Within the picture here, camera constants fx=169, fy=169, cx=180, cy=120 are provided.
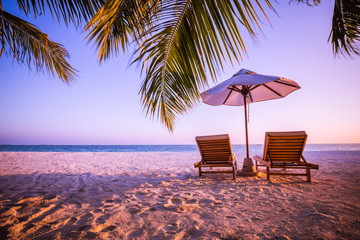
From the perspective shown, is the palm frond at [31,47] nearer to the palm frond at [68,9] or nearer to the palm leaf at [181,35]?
the palm frond at [68,9]

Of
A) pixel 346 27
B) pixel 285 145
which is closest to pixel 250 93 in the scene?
pixel 285 145

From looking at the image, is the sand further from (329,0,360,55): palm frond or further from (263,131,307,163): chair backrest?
(329,0,360,55): palm frond

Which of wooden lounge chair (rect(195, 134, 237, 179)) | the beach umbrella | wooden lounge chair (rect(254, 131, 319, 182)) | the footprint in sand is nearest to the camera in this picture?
the footprint in sand

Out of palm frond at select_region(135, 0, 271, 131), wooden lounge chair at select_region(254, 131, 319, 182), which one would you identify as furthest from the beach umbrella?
palm frond at select_region(135, 0, 271, 131)

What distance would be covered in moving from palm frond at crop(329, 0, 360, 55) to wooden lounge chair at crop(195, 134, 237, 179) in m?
2.15

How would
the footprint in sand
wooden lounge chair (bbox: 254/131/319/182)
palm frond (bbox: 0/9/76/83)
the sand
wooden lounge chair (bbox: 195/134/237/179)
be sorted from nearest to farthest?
the sand, the footprint in sand, palm frond (bbox: 0/9/76/83), wooden lounge chair (bbox: 254/131/319/182), wooden lounge chair (bbox: 195/134/237/179)

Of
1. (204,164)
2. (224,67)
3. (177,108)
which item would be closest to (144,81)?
(177,108)

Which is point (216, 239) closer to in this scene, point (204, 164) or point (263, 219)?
point (263, 219)

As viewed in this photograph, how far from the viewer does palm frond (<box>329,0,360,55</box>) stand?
160 cm

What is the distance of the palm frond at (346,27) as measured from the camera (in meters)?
1.60

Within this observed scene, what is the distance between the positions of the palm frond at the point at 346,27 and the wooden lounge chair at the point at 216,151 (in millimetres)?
2146

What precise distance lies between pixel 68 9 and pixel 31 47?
1480mm

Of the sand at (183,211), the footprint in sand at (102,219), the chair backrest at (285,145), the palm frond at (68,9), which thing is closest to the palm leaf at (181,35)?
the palm frond at (68,9)

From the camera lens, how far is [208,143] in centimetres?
369
